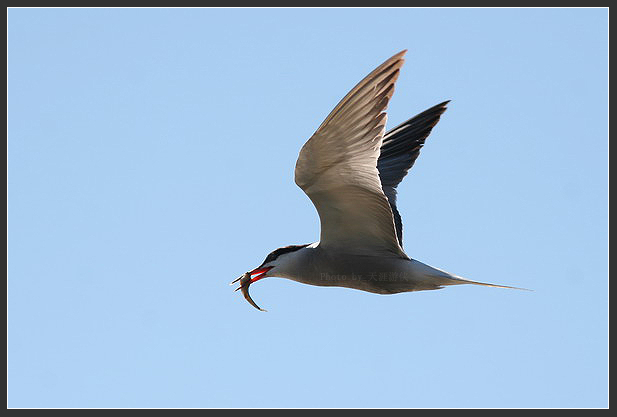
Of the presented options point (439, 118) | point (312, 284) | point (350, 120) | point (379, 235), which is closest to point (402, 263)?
point (379, 235)

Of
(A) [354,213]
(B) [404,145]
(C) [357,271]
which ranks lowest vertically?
(C) [357,271]

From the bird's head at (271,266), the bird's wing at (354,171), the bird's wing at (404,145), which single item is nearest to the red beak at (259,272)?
the bird's head at (271,266)

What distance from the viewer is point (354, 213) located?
1034cm

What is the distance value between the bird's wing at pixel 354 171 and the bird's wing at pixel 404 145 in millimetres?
1952

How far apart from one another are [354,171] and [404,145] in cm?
351

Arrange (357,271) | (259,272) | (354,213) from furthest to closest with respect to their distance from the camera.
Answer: (259,272) < (357,271) < (354,213)

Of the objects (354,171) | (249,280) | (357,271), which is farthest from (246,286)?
(354,171)

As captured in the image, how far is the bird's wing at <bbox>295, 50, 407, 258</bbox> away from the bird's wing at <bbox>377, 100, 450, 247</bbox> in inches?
76.9

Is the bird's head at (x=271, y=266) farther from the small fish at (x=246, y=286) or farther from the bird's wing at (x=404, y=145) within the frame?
the bird's wing at (x=404, y=145)

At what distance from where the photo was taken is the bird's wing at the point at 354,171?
8.88m

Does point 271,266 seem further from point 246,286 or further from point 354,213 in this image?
point 354,213

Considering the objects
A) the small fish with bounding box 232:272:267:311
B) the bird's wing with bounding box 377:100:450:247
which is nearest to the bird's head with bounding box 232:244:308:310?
the small fish with bounding box 232:272:267:311

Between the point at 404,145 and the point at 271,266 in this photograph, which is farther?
the point at 404,145

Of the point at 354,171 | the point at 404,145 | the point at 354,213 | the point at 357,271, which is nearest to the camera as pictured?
the point at 354,171
